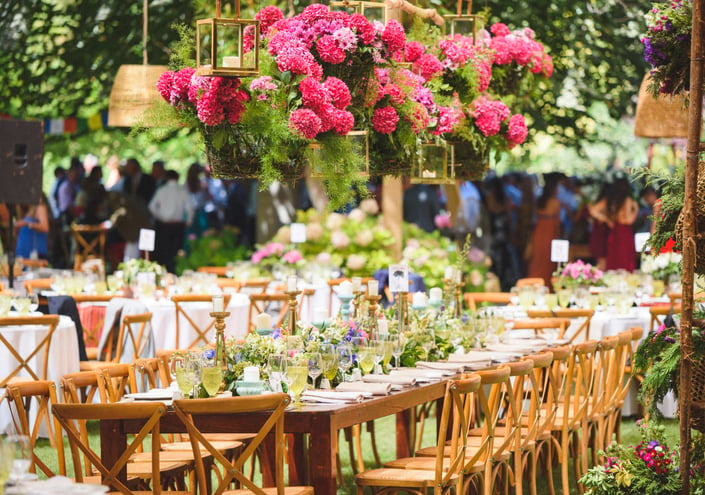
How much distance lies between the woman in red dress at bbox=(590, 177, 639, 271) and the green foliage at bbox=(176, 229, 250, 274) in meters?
4.44

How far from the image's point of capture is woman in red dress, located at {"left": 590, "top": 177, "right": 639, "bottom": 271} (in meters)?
15.5

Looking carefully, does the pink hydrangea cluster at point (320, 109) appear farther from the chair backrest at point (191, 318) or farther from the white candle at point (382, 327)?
the chair backrest at point (191, 318)

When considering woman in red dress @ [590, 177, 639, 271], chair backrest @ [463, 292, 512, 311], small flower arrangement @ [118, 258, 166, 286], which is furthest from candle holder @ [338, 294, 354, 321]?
woman in red dress @ [590, 177, 639, 271]

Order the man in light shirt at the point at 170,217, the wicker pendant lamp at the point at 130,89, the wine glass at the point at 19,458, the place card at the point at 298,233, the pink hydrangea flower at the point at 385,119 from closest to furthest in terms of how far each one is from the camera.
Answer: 1. the wine glass at the point at 19,458
2. the pink hydrangea flower at the point at 385,119
3. the wicker pendant lamp at the point at 130,89
4. the place card at the point at 298,233
5. the man in light shirt at the point at 170,217

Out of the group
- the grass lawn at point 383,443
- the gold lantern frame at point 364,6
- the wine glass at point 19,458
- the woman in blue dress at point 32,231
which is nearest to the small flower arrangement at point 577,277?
the grass lawn at point 383,443

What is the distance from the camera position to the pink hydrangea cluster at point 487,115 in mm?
7340

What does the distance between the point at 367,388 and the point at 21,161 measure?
19.7ft

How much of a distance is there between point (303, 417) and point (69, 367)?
4110 mm

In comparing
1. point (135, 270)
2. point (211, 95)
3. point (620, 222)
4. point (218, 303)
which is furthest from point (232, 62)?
point (620, 222)

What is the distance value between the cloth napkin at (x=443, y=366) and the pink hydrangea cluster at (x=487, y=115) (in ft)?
4.90

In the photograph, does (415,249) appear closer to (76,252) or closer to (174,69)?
(76,252)

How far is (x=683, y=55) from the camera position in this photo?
4.90m

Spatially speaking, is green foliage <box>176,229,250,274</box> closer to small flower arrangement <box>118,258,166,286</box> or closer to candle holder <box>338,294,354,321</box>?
small flower arrangement <box>118,258,166,286</box>

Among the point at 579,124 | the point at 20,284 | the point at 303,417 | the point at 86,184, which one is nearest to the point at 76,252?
the point at 86,184
